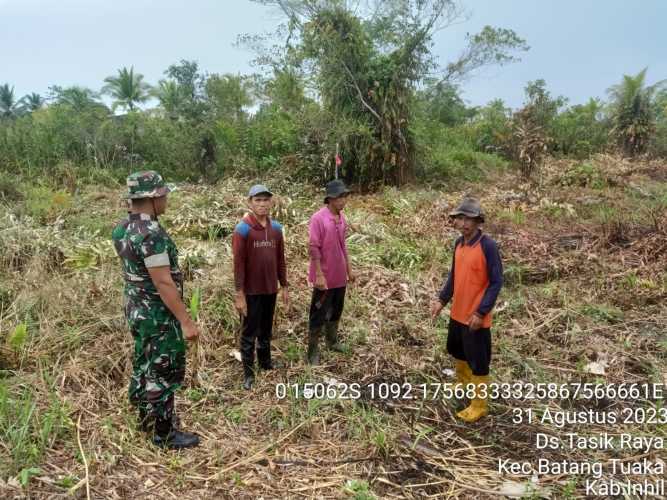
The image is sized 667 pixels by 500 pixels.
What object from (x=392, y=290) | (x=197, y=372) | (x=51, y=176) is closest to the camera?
(x=197, y=372)

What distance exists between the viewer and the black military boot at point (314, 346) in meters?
3.62

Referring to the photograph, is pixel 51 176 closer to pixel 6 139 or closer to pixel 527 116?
pixel 6 139

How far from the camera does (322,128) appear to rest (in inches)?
401

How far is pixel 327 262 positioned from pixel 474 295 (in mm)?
1202

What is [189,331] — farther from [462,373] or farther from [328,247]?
[462,373]

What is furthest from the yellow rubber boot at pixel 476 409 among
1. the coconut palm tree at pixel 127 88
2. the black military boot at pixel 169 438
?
the coconut palm tree at pixel 127 88

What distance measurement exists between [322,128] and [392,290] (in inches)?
248

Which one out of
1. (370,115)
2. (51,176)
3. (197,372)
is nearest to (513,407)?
(197,372)

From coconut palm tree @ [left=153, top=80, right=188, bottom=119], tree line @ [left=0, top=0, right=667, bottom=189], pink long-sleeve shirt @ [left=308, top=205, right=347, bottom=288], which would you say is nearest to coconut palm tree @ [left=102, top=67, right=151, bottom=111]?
coconut palm tree @ [left=153, top=80, right=188, bottom=119]

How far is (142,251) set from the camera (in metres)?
2.33

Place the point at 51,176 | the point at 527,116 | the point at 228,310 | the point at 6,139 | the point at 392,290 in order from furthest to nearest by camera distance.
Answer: the point at 6,139
the point at 51,176
the point at 527,116
the point at 392,290
the point at 228,310

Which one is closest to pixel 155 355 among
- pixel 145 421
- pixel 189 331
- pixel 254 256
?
pixel 189 331

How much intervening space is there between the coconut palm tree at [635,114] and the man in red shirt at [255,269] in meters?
15.4

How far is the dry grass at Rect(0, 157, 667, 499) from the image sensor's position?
96.0 inches
